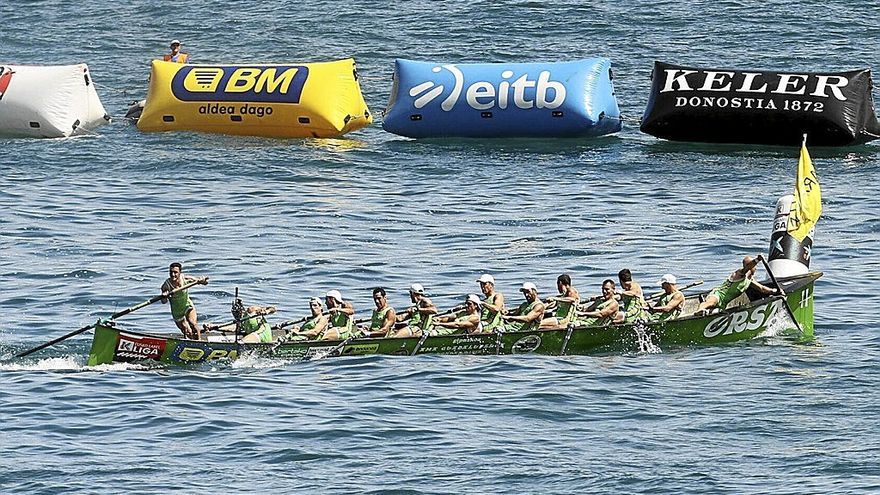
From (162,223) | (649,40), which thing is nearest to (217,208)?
(162,223)

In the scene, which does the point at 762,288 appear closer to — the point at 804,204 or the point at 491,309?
the point at 804,204

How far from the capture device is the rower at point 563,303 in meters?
30.8

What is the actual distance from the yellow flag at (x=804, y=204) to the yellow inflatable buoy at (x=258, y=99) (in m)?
15.5

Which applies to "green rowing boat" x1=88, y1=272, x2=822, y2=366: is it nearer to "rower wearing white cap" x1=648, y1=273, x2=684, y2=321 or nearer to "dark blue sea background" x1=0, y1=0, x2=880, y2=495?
"dark blue sea background" x1=0, y1=0, x2=880, y2=495

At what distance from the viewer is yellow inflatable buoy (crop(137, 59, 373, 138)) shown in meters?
44.9

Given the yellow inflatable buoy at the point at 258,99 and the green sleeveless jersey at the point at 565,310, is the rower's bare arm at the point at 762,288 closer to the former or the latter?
the green sleeveless jersey at the point at 565,310

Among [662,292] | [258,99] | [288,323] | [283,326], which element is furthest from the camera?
[258,99]

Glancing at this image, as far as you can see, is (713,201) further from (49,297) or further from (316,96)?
(49,297)

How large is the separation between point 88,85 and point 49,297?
13.1 meters

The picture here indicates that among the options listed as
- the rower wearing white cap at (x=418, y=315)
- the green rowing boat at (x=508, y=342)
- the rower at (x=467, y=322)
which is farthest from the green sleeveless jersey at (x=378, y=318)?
the rower at (x=467, y=322)

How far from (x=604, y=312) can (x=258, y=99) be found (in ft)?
56.3

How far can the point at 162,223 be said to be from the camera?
133 ft

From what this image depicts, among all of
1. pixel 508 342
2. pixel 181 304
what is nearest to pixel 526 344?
pixel 508 342

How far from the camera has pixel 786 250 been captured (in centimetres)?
3284
